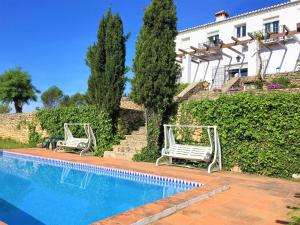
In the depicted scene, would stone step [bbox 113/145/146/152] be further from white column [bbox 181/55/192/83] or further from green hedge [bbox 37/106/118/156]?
white column [bbox 181/55/192/83]

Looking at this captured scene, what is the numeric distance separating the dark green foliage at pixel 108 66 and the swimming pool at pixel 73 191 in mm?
3360

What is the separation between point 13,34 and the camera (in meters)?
24.5

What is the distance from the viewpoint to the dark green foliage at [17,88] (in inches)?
1180

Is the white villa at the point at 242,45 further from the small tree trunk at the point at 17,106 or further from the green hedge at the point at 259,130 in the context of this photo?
the small tree trunk at the point at 17,106

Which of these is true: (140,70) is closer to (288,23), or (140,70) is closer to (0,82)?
(288,23)

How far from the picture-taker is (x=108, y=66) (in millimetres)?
13414

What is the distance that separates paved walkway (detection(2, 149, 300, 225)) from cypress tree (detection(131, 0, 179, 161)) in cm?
282

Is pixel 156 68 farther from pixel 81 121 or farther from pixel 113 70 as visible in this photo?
pixel 81 121

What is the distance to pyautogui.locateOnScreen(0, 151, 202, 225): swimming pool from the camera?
5938 mm

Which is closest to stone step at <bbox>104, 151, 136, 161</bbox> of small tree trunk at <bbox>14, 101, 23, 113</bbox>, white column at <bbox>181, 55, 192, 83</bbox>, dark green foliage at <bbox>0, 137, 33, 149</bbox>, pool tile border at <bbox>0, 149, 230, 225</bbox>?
pool tile border at <bbox>0, 149, 230, 225</bbox>

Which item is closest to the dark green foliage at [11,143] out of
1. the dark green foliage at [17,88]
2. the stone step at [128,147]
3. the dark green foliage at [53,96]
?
the stone step at [128,147]

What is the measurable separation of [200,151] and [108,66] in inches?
233

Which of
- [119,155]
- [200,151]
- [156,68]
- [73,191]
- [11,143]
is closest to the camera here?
[73,191]

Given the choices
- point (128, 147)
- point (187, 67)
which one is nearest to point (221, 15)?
point (187, 67)
